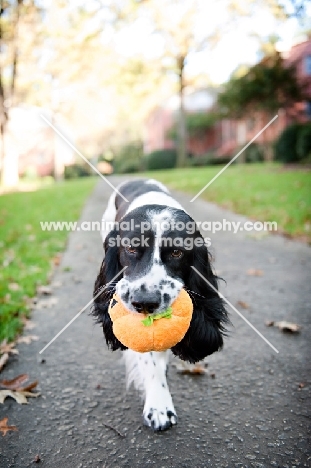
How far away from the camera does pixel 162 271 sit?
7.30 ft

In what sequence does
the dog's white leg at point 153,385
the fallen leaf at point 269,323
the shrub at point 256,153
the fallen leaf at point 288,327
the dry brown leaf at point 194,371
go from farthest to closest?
the shrub at point 256,153
the fallen leaf at point 269,323
the fallen leaf at point 288,327
the dry brown leaf at point 194,371
the dog's white leg at point 153,385

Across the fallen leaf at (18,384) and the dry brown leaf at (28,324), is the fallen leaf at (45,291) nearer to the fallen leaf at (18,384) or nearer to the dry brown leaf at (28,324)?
the dry brown leaf at (28,324)

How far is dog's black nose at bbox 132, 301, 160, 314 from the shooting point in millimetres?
1994

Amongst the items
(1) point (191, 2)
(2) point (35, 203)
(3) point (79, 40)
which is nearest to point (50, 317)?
(2) point (35, 203)

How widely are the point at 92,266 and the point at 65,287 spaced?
0.82 meters

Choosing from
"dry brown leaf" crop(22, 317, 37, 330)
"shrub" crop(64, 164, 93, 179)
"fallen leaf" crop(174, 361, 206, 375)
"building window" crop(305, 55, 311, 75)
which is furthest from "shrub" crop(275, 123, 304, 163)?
"shrub" crop(64, 164, 93, 179)

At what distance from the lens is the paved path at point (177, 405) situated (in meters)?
2.00

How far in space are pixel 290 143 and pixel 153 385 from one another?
15638mm

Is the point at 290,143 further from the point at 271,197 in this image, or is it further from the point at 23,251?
the point at 23,251

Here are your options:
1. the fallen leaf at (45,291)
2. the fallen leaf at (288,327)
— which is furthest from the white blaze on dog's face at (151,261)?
the fallen leaf at (45,291)

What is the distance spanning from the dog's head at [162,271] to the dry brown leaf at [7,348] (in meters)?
0.71

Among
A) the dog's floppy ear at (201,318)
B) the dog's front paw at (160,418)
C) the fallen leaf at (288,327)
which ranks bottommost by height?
the fallen leaf at (288,327)

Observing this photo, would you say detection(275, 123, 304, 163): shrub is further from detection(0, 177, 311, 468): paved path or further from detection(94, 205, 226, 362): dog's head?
detection(94, 205, 226, 362): dog's head

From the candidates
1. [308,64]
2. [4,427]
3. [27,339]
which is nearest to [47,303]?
[27,339]
